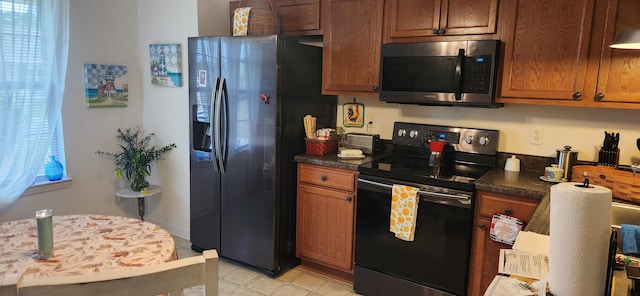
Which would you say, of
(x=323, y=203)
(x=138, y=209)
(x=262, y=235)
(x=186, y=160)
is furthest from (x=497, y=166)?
(x=138, y=209)

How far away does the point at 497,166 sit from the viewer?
9.04 ft

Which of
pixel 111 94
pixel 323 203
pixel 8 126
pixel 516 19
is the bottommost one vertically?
pixel 323 203

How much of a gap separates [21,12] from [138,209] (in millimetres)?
1720

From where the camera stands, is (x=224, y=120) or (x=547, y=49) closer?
(x=547, y=49)

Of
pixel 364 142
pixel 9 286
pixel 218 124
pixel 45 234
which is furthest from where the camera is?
pixel 364 142

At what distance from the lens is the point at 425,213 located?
2.45m

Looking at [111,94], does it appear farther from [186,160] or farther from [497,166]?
[497,166]

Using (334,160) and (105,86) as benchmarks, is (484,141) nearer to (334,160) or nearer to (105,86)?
(334,160)

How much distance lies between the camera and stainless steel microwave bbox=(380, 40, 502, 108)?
2400 millimetres

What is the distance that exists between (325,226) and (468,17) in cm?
163

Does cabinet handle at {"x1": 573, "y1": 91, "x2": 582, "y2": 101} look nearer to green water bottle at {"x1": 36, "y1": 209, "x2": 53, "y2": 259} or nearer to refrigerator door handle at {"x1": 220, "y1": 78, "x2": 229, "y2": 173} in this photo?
refrigerator door handle at {"x1": 220, "y1": 78, "x2": 229, "y2": 173}

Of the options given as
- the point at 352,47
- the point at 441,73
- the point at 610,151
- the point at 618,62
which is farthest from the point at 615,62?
the point at 352,47

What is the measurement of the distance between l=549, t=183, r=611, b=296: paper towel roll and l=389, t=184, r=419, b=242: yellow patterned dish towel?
1503 millimetres

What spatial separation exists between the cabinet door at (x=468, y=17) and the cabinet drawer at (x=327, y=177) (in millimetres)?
1081
